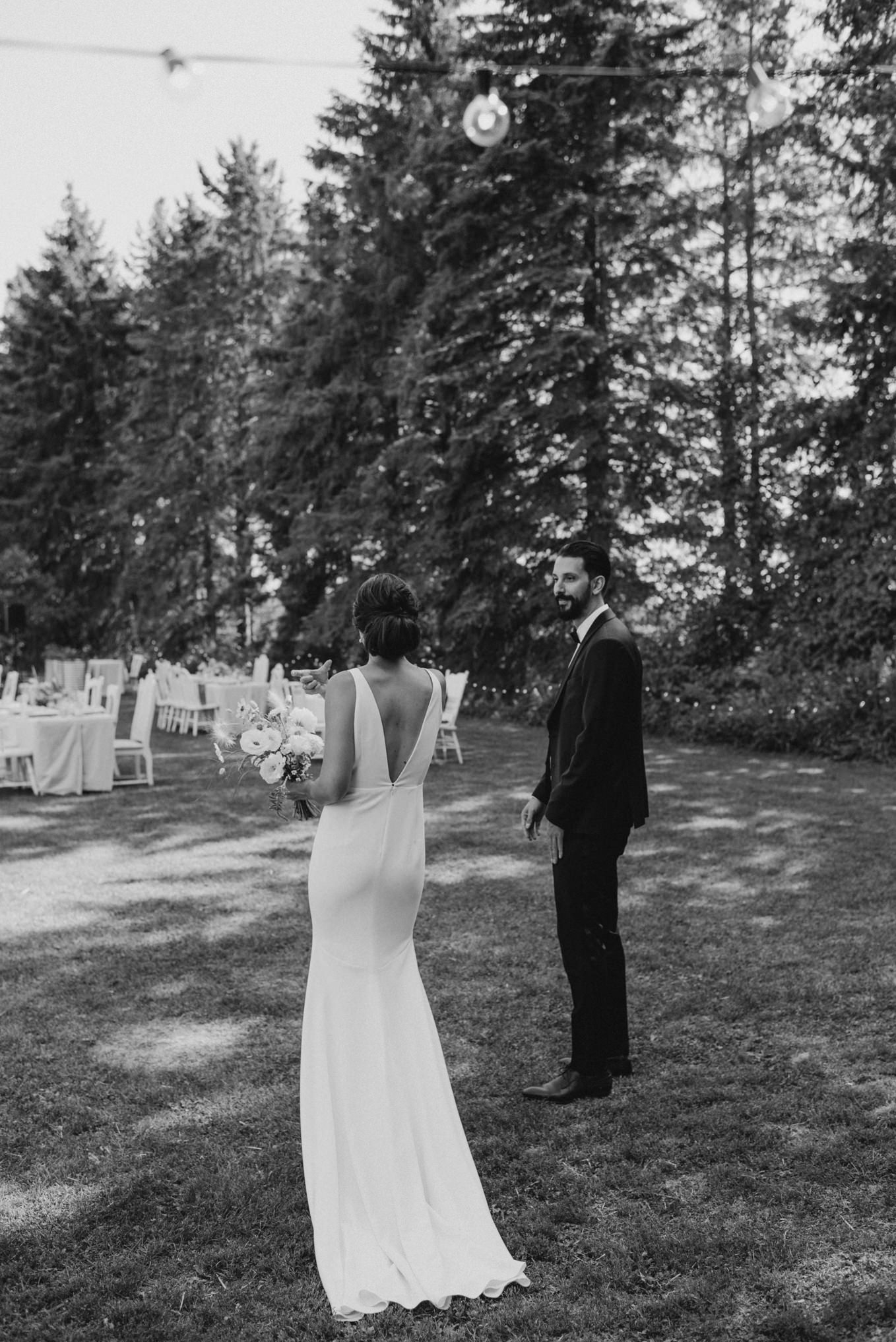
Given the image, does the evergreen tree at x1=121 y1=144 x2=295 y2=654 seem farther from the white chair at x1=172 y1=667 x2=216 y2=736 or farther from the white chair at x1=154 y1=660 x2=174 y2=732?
the white chair at x1=172 y1=667 x2=216 y2=736

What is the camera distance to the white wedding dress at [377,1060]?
3340 millimetres

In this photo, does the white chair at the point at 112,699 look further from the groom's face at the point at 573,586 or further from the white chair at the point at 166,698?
the groom's face at the point at 573,586

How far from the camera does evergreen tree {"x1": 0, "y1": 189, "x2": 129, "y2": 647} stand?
33.9m

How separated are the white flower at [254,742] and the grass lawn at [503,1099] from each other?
151 centimetres

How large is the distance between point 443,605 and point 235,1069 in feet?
56.1

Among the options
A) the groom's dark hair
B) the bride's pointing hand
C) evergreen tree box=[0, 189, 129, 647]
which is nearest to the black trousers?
the groom's dark hair

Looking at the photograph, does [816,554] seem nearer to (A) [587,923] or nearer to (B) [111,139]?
(B) [111,139]

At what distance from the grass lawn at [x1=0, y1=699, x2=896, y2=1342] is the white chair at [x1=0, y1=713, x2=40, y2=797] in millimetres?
3477

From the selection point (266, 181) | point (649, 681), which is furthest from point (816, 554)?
point (266, 181)

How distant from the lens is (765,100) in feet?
21.1

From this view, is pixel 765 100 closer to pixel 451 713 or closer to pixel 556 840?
pixel 556 840

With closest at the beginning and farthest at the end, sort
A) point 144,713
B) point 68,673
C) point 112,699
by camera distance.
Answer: point 144,713, point 112,699, point 68,673

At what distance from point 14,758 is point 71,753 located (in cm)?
86

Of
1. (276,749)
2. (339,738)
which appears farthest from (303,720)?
(339,738)
